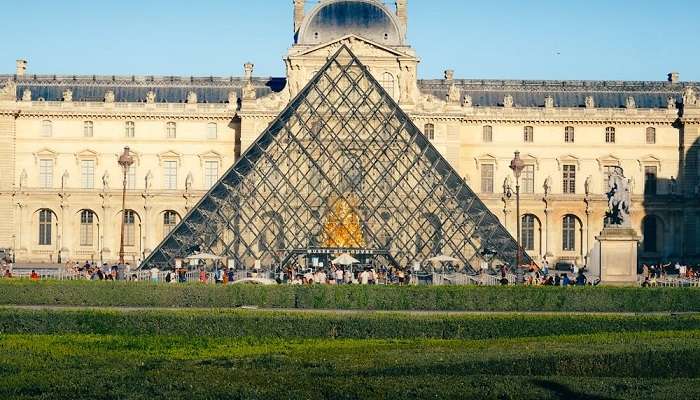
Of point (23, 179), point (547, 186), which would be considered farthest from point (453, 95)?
point (23, 179)

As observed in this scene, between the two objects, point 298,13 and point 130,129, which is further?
point 298,13

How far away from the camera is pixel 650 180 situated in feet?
234

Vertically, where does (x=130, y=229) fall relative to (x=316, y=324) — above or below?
above

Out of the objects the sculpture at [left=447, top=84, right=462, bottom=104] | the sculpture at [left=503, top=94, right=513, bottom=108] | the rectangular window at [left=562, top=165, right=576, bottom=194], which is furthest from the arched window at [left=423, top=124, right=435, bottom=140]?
the rectangular window at [left=562, top=165, right=576, bottom=194]

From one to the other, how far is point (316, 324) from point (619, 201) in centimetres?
1590

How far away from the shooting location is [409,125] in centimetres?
5362

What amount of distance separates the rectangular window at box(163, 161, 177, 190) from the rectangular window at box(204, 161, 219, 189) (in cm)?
155

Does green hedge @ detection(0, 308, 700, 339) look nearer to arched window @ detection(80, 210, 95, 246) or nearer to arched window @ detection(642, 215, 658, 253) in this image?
arched window @ detection(80, 210, 95, 246)

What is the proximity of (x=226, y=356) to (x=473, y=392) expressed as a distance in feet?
18.5

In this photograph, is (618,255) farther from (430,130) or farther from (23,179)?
(23,179)

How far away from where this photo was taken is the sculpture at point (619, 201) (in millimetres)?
40812

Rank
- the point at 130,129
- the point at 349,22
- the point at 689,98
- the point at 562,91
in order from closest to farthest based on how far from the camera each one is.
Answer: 1. the point at 349,22
2. the point at 689,98
3. the point at 130,129
4. the point at 562,91

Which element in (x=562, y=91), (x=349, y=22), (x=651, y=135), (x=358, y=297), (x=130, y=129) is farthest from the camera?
(x=562, y=91)

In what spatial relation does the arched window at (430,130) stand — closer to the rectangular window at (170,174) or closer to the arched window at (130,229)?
the rectangular window at (170,174)
